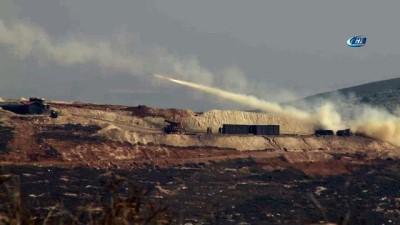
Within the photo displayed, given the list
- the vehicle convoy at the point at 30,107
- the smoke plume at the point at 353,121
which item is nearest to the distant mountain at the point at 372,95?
the smoke plume at the point at 353,121

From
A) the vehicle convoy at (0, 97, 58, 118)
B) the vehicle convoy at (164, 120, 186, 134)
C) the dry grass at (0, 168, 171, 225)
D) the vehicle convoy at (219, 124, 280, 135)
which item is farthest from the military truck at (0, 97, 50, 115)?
the dry grass at (0, 168, 171, 225)

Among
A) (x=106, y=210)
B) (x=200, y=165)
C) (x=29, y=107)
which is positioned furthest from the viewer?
(x=29, y=107)

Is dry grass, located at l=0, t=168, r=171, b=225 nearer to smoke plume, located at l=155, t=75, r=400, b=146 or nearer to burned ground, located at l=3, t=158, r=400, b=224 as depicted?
burned ground, located at l=3, t=158, r=400, b=224

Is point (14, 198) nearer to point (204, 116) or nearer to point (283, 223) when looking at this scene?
point (283, 223)

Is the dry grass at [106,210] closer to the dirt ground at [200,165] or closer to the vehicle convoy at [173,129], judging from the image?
the dirt ground at [200,165]

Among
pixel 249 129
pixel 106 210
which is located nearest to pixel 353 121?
pixel 249 129

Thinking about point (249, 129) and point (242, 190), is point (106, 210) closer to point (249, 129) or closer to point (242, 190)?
point (242, 190)
